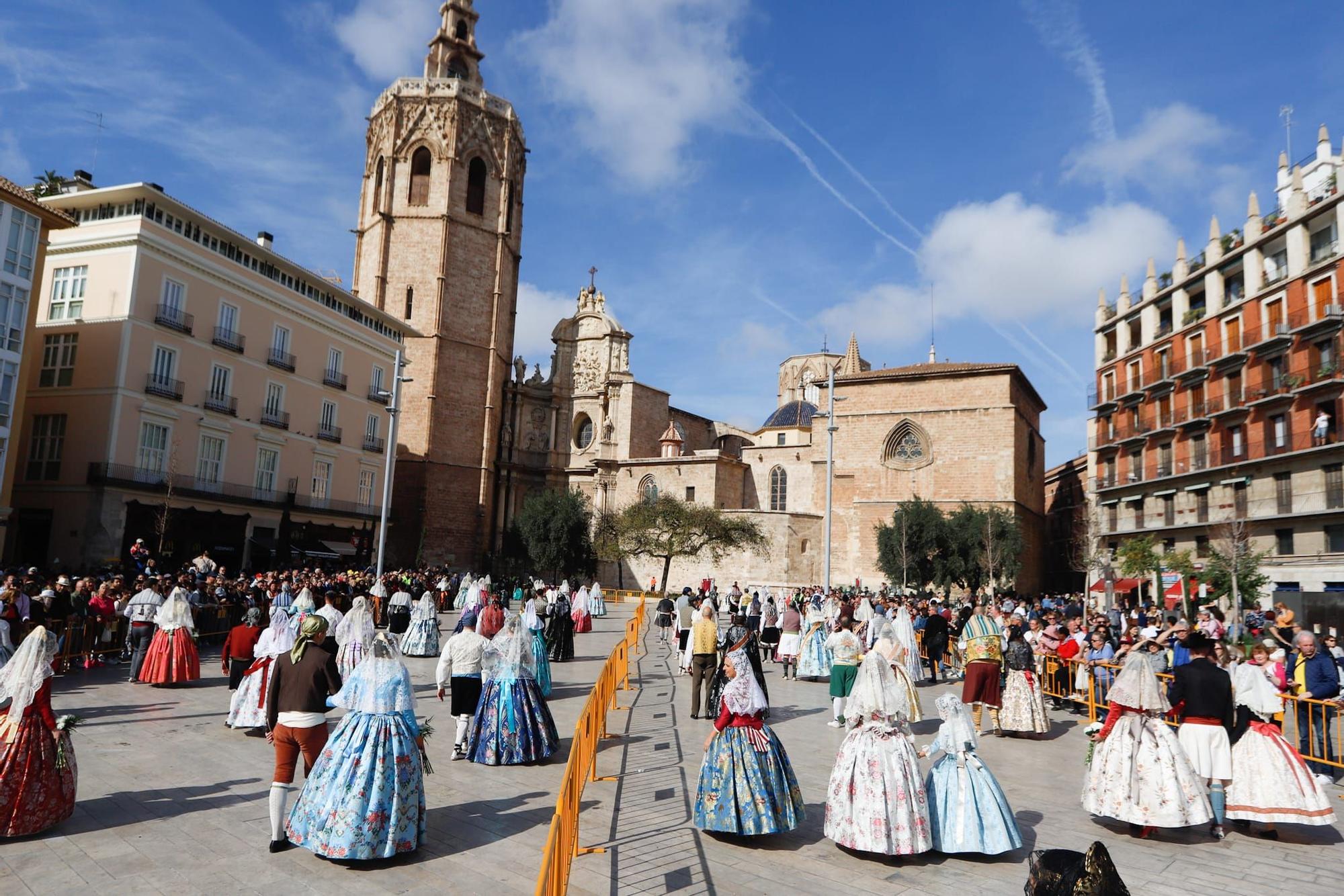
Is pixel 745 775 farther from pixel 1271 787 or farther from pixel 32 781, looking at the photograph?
pixel 32 781

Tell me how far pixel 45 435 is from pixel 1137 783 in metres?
32.4

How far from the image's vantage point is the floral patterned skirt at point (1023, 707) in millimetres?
11539

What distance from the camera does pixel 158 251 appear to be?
1130 inches

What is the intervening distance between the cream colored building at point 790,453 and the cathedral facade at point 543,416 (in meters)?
0.10

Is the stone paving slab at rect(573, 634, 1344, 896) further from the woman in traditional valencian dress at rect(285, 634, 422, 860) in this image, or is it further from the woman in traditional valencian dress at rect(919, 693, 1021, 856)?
the woman in traditional valencian dress at rect(285, 634, 422, 860)

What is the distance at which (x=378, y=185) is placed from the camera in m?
52.1

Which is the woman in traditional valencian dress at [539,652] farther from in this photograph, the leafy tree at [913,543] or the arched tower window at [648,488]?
the arched tower window at [648,488]

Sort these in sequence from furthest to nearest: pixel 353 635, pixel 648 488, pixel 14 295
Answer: pixel 648 488, pixel 14 295, pixel 353 635

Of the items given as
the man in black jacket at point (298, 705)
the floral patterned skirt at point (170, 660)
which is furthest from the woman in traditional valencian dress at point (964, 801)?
the floral patterned skirt at point (170, 660)

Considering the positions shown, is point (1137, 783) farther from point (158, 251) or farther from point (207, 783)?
point (158, 251)

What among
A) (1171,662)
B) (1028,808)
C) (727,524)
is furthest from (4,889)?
(727,524)

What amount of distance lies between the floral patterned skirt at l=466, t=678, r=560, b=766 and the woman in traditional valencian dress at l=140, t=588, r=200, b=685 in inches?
258

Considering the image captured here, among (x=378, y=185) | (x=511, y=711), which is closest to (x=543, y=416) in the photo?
(x=378, y=185)

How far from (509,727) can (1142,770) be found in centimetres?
596
